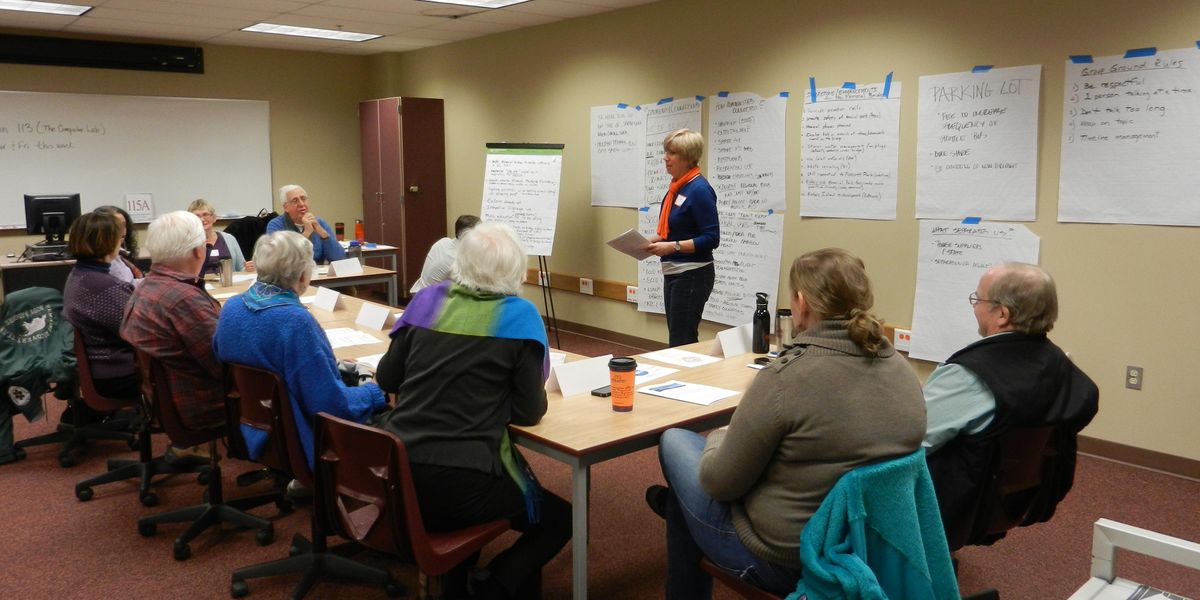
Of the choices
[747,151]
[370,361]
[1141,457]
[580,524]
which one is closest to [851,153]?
[747,151]

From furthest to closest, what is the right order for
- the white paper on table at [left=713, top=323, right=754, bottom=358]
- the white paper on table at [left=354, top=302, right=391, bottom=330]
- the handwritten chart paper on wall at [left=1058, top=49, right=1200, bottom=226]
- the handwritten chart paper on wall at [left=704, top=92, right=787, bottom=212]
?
the handwritten chart paper on wall at [left=704, top=92, right=787, bottom=212] → the white paper on table at [left=354, top=302, right=391, bottom=330] → the handwritten chart paper on wall at [left=1058, top=49, right=1200, bottom=226] → the white paper on table at [left=713, top=323, right=754, bottom=358]

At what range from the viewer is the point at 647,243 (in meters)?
4.46

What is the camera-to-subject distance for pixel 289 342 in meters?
2.54

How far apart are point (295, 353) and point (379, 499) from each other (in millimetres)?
613

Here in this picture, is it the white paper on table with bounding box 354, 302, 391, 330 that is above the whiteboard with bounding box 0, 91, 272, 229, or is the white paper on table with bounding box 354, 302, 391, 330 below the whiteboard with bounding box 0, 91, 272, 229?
below

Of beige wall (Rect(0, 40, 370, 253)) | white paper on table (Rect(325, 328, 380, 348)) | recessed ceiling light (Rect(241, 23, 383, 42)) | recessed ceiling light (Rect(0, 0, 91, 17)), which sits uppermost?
recessed ceiling light (Rect(241, 23, 383, 42))

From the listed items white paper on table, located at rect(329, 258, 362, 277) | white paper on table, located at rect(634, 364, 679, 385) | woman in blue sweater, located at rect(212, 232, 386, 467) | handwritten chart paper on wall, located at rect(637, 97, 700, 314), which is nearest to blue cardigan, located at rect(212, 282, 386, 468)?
woman in blue sweater, located at rect(212, 232, 386, 467)

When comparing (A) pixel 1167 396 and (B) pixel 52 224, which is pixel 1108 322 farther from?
(B) pixel 52 224

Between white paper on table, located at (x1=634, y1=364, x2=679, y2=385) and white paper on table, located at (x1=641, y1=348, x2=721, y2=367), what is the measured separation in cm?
9

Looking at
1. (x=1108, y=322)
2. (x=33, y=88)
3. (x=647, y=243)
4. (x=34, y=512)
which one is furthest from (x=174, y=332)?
(x=33, y=88)

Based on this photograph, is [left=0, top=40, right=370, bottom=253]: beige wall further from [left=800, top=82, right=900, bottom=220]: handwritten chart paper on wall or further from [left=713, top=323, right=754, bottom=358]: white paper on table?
[left=713, top=323, right=754, bottom=358]: white paper on table

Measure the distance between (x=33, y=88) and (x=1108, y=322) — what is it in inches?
312

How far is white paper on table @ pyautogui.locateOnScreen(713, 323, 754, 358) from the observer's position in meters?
3.28

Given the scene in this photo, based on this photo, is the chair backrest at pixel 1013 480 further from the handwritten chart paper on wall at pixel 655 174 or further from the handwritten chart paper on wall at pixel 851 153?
the handwritten chart paper on wall at pixel 655 174
